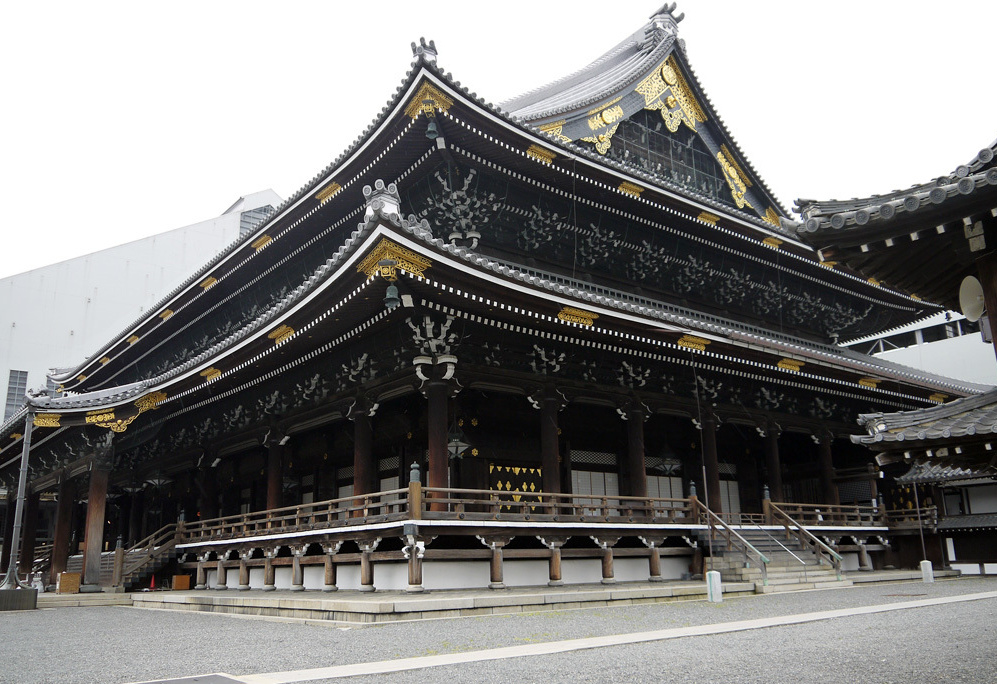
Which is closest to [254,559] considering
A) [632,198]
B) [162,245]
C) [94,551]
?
[94,551]

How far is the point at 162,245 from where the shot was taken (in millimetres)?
43688

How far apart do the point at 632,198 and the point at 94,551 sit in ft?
56.0

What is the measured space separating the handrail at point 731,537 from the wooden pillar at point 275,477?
10545 mm

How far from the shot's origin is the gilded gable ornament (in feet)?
76.1

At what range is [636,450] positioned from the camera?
18.4 metres

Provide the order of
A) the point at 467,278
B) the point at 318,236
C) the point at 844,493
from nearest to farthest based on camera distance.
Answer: the point at 467,278 < the point at 318,236 < the point at 844,493

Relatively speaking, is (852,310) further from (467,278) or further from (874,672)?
(874,672)

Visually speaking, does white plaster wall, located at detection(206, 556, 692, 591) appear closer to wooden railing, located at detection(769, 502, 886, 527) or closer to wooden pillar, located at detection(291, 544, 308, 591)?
wooden pillar, located at detection(291, 544, 308, 591)

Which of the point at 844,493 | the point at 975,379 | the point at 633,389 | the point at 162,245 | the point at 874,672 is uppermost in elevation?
the point at 162,245

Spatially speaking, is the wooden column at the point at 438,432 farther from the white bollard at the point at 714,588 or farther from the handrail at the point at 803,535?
the handrail at the point at 803,535

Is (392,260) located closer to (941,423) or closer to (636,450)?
(636,450)

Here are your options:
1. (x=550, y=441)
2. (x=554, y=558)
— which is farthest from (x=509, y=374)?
(x=554, y=558)

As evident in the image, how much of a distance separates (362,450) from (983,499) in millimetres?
19757

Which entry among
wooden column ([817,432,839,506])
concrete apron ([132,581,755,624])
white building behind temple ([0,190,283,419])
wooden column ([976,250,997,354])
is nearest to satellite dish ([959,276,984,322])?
wooden column ([976,250,997,354])
